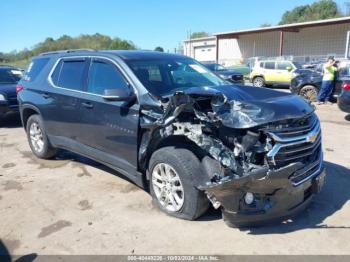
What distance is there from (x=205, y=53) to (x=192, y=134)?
51.6 meters

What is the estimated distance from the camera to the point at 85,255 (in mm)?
3420

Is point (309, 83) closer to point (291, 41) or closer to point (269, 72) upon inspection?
point (269, 72)

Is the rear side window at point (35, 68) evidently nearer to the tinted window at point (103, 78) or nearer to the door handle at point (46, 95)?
the door handle at point (46, 95)

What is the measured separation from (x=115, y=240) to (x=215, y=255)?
3.46 ft

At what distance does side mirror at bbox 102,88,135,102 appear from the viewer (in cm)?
416

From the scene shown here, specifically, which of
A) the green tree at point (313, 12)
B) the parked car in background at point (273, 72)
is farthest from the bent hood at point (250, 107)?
the green tree at point (313, 12)

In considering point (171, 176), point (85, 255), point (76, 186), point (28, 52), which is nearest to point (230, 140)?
point (171, 176)

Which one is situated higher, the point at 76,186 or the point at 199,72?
the point at 199,72

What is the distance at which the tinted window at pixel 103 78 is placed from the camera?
4.55 meters

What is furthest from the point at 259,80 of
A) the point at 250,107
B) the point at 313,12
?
the point at 313,12

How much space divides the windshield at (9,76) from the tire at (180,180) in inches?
336

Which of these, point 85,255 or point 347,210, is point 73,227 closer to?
→ point 85,255

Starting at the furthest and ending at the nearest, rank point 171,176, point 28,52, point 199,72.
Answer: point 28,52 → point 199,72 → point 171,176

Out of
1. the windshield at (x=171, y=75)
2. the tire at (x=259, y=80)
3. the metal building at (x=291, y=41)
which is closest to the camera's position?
the windshield at (x=171, y=75)
